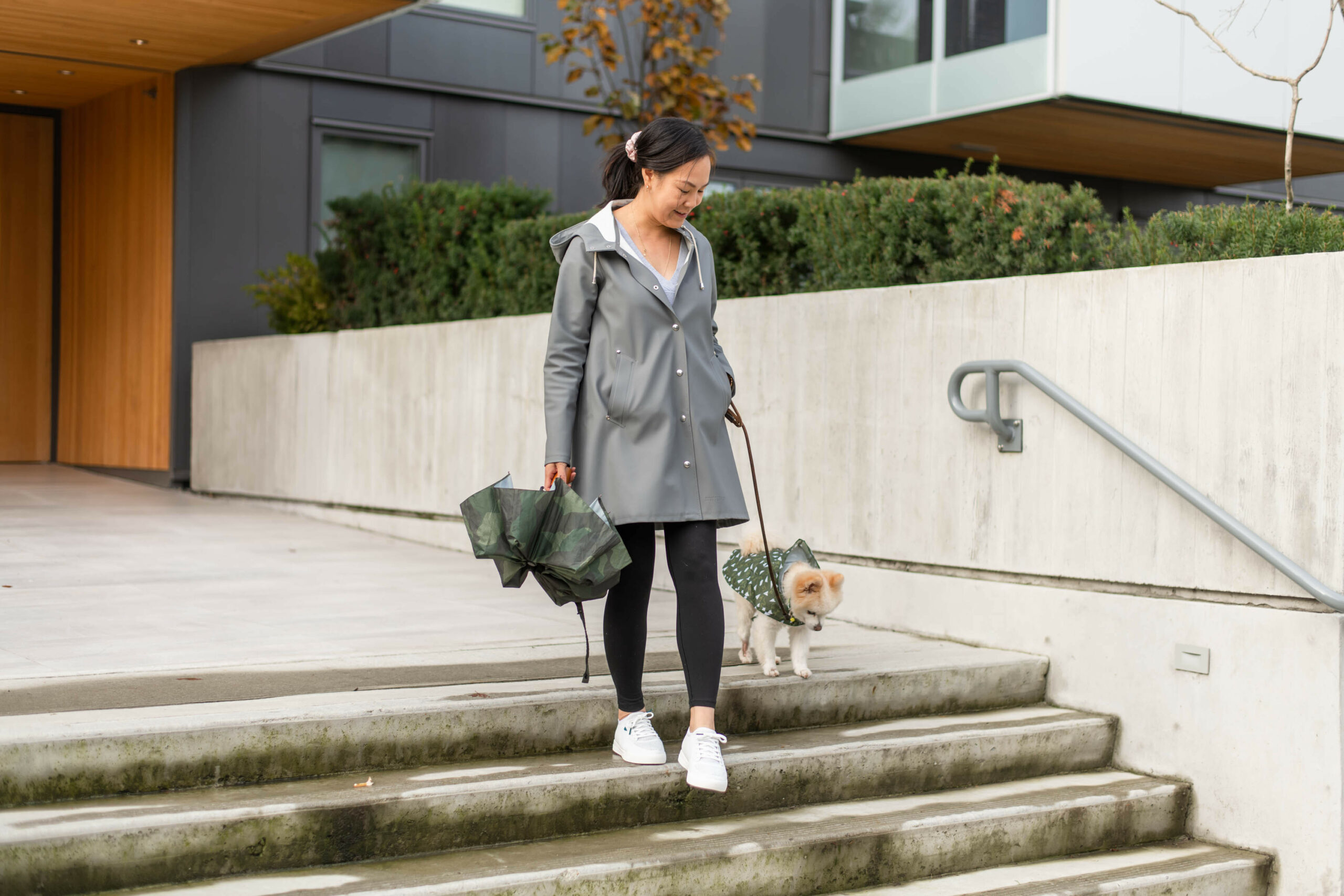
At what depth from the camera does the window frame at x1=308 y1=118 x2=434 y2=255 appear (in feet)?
39.8

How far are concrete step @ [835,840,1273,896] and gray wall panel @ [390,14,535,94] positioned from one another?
400 inches

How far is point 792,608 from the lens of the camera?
446 centimetres

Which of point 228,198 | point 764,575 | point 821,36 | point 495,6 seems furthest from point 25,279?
point 764,575

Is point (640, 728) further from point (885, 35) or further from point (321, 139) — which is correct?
point (885, 35)

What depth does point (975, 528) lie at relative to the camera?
5473mm

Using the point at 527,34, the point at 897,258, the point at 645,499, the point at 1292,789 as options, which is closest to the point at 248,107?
the point at 527,34

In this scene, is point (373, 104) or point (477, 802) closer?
point (477, 802)

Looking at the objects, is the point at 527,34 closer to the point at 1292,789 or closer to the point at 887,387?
the point at 887,387

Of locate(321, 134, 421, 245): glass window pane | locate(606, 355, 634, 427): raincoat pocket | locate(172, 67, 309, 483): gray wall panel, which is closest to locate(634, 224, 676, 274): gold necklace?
locate(606, 355, 634, 427): raincoat pocket

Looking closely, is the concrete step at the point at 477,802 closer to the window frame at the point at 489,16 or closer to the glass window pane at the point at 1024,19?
the glass window pane at the point at 1024,19

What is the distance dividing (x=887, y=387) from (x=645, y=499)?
243cm

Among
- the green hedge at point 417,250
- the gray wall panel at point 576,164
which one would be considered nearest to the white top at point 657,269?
the green hedge at point 417,250

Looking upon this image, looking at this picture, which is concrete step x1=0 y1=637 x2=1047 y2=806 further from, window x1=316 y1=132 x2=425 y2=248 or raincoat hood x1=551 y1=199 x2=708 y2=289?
window x1=316 y1=132 x2=425 y2=248

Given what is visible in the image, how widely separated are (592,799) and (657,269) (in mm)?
1538
